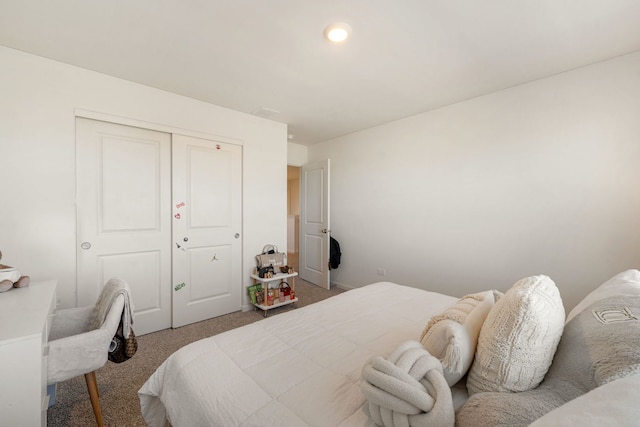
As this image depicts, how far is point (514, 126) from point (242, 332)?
305 centimetres

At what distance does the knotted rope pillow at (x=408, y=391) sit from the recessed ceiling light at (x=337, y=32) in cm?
192

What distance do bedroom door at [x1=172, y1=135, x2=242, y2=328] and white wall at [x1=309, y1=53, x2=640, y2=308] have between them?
193 centimetres

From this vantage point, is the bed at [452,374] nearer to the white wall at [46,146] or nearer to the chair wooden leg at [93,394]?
the chair wooden leg at [93,394]

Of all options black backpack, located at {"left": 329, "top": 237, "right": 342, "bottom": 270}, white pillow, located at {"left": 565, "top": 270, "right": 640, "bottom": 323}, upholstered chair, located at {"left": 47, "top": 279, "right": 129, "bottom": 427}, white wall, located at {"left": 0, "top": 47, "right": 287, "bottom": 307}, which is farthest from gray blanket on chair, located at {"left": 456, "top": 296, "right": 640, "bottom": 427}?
black backpack, located at {"left": 329, "top": 237, "right": 342, "bottom": 270}

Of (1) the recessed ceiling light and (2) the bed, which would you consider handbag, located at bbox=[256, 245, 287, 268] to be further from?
(1) the recessed ceiling light

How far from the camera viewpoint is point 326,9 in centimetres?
157

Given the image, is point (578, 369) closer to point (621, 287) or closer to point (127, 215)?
point (621, 287)

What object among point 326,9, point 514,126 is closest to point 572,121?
point 514,126

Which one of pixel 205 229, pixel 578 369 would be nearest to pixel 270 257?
pixel 205 229

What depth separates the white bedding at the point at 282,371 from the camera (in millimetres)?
888

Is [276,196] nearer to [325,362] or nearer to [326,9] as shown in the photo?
[326,9]

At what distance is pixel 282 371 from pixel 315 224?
317 centimetres

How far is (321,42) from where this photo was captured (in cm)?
187

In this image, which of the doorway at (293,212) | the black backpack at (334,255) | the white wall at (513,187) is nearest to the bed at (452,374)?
the white wall at (513,187)
